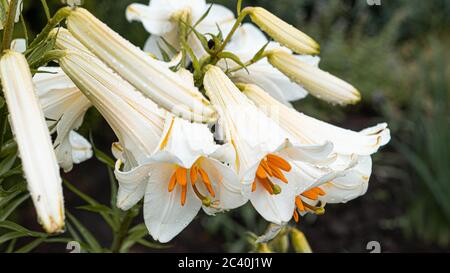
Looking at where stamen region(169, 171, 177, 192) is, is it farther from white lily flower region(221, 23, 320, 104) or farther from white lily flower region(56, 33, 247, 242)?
white lily flower region(221, 23, 320, 104)

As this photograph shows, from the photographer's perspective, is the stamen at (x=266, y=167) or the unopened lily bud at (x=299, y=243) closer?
the stamen at (x=266, y=167)

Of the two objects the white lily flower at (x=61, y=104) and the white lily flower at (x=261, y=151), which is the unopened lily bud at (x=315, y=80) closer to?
the white lily flower at (x=261, y=151)

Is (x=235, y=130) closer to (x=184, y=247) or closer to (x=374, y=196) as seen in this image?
(x=184, y=247)

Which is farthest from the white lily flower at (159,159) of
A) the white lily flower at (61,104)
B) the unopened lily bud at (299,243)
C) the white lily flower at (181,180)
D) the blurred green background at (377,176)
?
the blurred green background at (377,176)

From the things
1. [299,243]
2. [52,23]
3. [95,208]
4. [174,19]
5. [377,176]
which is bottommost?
[377,176]

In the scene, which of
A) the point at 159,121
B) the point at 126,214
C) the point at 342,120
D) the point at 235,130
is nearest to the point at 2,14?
the point at 159,121

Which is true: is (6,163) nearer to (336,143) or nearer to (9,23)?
(9,23)

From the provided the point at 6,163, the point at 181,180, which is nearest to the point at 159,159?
the point at 181,180

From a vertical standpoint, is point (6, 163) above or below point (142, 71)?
below
